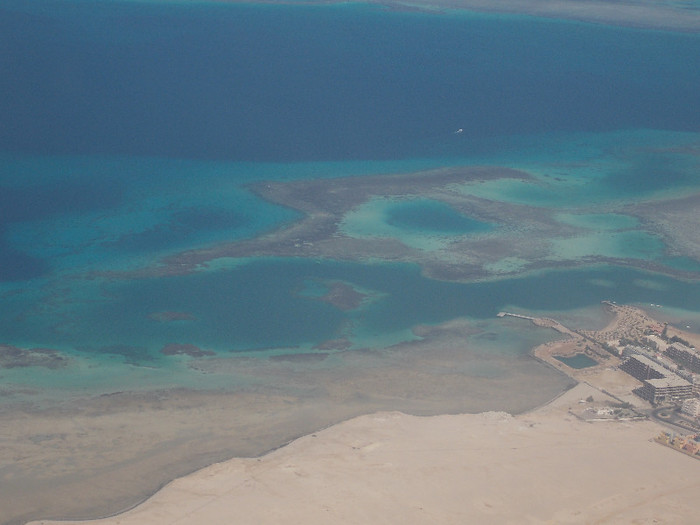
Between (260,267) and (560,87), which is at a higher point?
(560,87)

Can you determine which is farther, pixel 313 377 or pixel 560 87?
pixel 560 87

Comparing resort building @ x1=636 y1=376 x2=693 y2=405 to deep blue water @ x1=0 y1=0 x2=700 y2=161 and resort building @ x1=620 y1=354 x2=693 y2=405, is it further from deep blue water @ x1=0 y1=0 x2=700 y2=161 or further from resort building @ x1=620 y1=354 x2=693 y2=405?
deep blue water @ x1=0 y1=0 x2=700 y2=161

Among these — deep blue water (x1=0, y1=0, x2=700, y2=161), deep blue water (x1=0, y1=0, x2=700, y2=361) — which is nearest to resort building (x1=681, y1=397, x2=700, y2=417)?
deep blue water (x1=0, y1=0, x2=700, y2=361)

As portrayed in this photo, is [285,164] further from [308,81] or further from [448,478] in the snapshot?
[448,478]

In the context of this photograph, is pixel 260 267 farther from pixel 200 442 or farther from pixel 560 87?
pixel 560 87

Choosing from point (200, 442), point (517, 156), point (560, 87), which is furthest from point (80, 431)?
point (560, 87)
